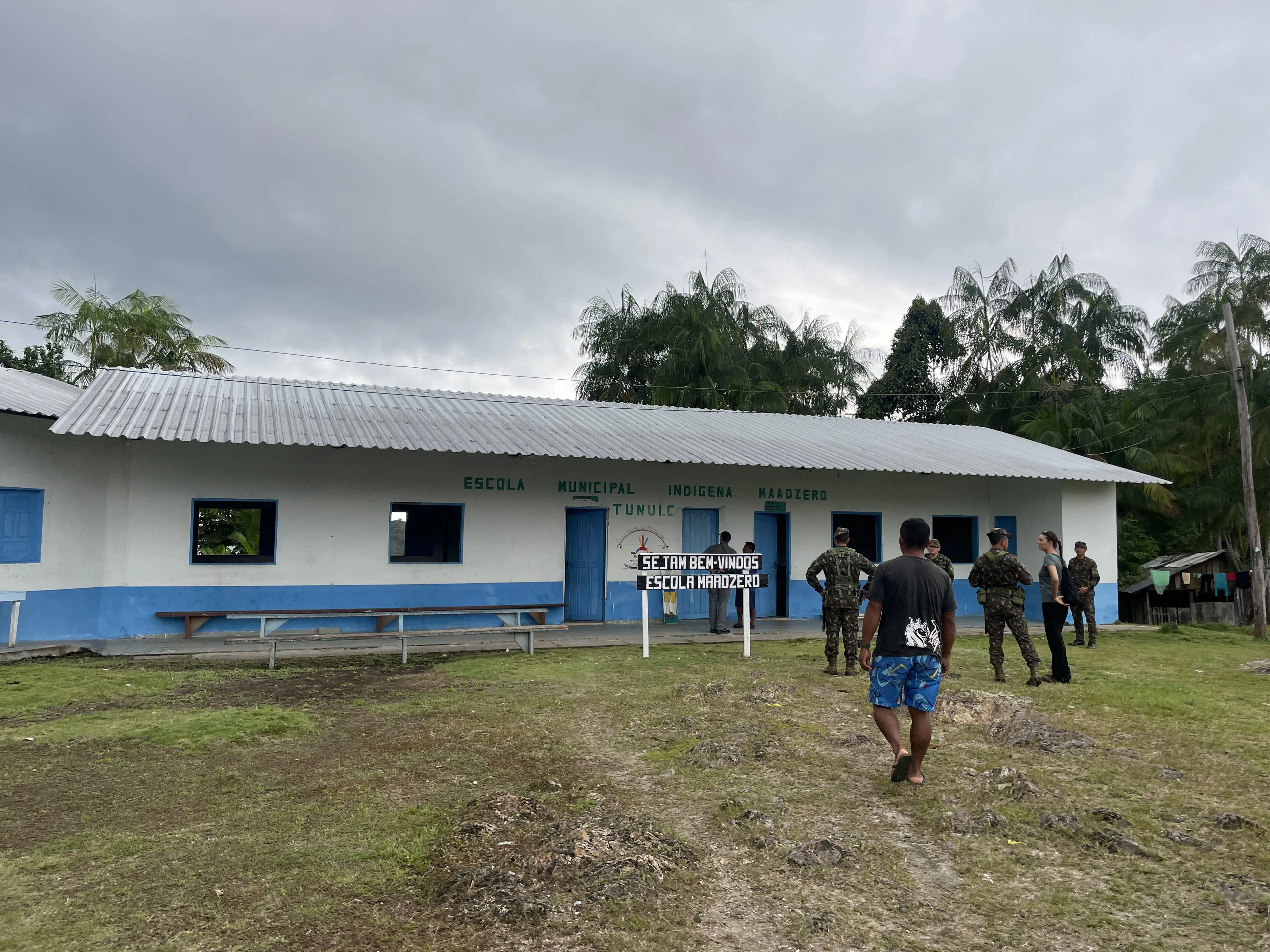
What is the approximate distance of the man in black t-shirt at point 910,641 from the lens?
4.98 m

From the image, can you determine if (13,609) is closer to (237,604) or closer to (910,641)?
(237,604)

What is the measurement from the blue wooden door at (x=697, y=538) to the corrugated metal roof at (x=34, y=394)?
9.99 meters

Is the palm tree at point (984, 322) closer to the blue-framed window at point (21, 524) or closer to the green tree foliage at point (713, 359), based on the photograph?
the green tree foliage at point (713, 359)

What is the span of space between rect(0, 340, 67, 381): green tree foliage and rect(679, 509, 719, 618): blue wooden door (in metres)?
21.0

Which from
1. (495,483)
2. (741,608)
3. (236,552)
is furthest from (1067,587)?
(236,552)

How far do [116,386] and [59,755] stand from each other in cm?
968

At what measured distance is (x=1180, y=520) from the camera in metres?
25.6

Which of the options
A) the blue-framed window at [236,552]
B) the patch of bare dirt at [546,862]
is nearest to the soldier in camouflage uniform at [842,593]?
the patch of bare dirt at [546,862]

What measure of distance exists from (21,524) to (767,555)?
477 inches

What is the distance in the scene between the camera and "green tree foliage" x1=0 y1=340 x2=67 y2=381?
2598 centimetres

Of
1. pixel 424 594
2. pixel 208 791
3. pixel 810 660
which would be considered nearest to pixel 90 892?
pixel 208 791

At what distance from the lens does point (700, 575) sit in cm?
1117

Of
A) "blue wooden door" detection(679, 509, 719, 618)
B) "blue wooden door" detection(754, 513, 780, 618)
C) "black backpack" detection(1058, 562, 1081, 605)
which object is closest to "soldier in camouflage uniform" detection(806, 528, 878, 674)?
"black backpack" detection(1058, 562, 1081, 605)

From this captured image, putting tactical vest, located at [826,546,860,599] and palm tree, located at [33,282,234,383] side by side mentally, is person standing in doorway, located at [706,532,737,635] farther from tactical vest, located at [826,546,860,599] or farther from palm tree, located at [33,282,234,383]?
palm tree, located at [33,282,234,383]
